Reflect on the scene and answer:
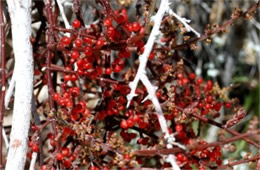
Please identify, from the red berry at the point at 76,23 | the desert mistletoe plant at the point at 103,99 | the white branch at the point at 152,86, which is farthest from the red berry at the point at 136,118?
the red berry at the point at 76,23

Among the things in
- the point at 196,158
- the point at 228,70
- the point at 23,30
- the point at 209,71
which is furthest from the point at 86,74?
the point at 228,70

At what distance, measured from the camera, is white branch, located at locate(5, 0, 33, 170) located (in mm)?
1232

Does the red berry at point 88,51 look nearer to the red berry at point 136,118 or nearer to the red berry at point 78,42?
the red berry at point 78,42

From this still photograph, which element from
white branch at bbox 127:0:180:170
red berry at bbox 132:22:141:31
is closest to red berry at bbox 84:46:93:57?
red berry at bbox 132:22:141:31

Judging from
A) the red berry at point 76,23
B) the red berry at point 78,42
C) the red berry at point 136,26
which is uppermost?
the red berry at point 76,23

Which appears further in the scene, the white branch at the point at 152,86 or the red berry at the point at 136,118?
the red berry at the point at 136,118

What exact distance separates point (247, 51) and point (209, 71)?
64 cm

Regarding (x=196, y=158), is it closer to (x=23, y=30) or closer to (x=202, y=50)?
(x=23, y=30)

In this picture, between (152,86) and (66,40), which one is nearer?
(152,86)

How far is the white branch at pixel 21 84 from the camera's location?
1232 mm

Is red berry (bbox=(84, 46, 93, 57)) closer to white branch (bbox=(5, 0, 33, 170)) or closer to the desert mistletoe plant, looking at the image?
the desert mistletoe plant

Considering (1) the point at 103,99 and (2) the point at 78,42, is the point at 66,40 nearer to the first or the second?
(2) the point at 78,42

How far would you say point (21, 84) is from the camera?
1.26 metres

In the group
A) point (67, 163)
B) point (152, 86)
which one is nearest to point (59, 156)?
point (67, 163)
